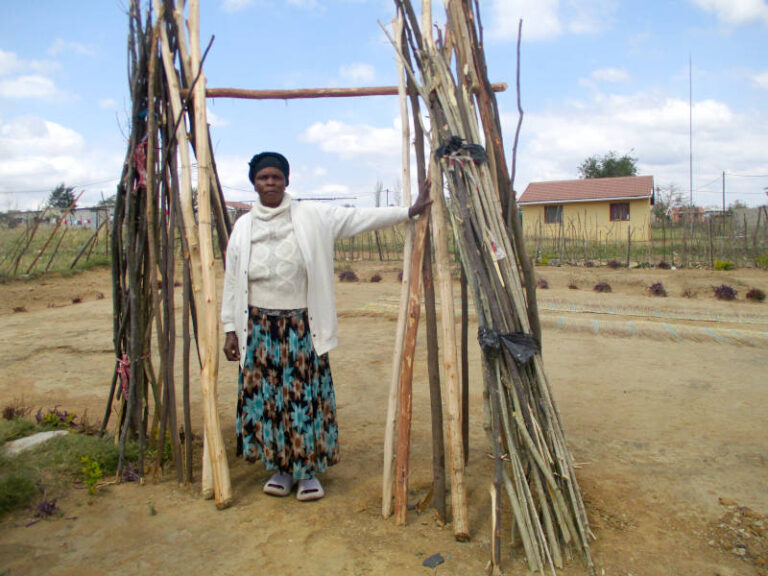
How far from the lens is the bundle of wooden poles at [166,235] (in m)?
2.91

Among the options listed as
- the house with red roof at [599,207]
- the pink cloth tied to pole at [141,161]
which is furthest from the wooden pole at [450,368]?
the house with red roof at [599,207]

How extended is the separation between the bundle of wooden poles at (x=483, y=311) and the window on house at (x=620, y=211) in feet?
69.0

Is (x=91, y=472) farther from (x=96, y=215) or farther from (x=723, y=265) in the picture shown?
(x=96, y=215)

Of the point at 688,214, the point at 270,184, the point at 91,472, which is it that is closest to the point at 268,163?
the point at 270,184

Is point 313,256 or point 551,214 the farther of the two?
point 551,214

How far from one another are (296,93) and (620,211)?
21.1m

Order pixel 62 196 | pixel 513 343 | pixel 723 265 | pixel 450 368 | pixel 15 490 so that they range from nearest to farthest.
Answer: pixel 513 343 → pixel 450 368 → pixel 15 490 → pixel 723 265 → pixel 62 196

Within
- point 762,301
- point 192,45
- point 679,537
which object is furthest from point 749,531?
point 762,301

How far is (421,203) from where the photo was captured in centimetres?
265

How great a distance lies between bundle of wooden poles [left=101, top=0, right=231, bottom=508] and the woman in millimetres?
172

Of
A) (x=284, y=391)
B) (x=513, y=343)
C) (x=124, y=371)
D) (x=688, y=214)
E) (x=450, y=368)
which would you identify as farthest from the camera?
(x=688, y=214)

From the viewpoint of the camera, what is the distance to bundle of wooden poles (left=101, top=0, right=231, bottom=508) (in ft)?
9.55

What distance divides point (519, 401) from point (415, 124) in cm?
136

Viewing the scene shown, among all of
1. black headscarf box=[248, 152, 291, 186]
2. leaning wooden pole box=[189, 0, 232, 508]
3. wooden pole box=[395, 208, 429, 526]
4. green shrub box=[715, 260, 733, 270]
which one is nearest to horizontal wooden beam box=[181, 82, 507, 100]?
leaning wooden pole box=[189, 0, 232, 508]
